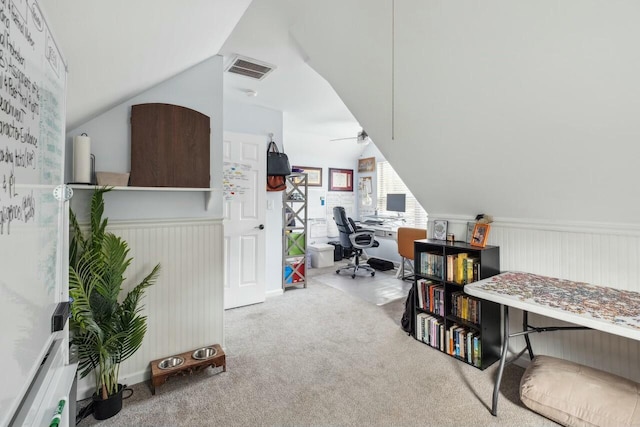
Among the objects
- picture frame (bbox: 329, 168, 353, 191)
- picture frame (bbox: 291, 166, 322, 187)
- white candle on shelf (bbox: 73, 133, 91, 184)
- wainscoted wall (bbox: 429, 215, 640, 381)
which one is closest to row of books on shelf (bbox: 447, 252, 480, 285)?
wainscoted wall (bbox: 429, 215, 640, 381)

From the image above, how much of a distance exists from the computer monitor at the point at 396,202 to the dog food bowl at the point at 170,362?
414 cm

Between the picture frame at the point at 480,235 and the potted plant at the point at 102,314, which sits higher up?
the picture frame at the point at 480,235

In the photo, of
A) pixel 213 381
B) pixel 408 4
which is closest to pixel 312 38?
pixel 408 4

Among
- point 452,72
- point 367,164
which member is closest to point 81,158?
point 452,72

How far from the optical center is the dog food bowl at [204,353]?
2.16 meters

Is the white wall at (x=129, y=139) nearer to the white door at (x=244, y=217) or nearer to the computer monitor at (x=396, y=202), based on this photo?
the white door at (x=244, y=217)

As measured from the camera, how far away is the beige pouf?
1.54m

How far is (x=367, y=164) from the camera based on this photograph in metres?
6.25

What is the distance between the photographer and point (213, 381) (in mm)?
2084

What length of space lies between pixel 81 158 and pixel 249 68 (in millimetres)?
1533

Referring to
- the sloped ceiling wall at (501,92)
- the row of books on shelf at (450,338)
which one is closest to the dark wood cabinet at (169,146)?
the sloped ceiling wall at (501,92)

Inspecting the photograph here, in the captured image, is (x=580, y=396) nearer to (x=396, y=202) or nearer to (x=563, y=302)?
(x=563, y=302)

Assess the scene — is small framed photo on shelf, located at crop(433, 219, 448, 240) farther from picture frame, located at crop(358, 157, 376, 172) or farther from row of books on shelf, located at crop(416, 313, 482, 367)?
picture frame, located at crop(358, 157, 376, 172)

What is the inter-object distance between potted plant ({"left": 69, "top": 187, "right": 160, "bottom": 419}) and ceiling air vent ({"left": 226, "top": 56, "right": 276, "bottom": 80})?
1480 millimetres
